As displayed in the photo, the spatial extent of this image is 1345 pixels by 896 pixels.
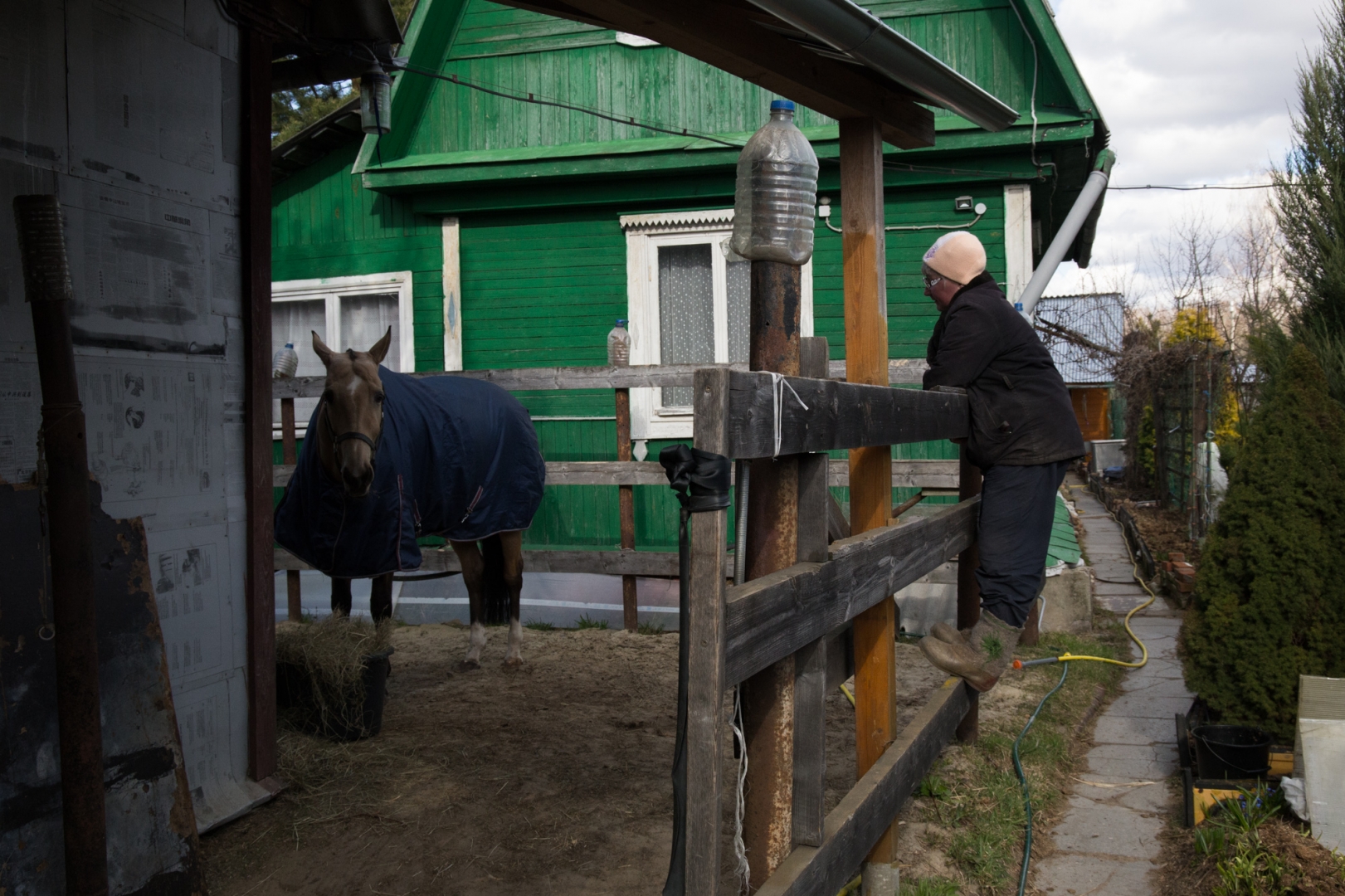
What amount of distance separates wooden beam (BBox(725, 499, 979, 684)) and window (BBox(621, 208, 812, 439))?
16.4 feet

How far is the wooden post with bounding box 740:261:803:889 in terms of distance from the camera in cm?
230

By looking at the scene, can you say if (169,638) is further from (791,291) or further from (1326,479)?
(1326,479)

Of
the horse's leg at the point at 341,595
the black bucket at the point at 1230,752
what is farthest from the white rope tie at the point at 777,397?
the horse's leg at the point at 341,595

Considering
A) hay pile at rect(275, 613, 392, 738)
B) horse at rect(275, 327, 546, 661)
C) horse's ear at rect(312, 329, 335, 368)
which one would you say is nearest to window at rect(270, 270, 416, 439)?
horse at rect(275, 327, 546, 661)

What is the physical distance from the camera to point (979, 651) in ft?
11.3

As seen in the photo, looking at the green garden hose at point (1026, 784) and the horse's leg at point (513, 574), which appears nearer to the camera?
the green garden hose at point (1026, 784)

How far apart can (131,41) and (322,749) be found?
9.71ft

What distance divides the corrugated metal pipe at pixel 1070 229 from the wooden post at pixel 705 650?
642 centimetres

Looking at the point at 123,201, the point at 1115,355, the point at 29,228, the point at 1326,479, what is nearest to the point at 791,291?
the point at 29,228

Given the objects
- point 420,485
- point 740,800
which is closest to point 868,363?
point 740,800

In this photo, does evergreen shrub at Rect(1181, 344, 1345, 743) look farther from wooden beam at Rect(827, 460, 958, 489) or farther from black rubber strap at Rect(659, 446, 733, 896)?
black rubber strap at Rect(659, 446, 733, 896)

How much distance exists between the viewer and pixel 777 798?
230 centimetres

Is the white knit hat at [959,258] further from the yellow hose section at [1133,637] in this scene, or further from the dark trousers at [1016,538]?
the yellow hose section at [1133,637]

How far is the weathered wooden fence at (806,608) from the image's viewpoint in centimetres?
176
